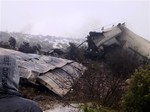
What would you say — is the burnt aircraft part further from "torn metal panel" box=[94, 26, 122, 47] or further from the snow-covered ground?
"torn metal panel" box=[94, 26, 122, 47]

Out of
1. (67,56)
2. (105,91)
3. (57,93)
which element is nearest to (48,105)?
(57,93)

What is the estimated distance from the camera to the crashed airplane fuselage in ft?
67.8

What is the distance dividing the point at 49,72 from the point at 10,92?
10087 millimetres

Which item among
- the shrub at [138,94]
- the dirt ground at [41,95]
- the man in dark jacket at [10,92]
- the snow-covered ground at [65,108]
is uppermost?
the man in dark jacket at [10,92]

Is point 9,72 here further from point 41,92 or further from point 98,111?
point 41,92

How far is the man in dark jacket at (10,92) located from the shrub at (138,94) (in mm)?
4022

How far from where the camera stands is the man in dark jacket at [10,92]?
8.96 feet

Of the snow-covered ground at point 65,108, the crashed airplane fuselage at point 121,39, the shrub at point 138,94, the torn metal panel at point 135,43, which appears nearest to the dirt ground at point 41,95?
the snow-covered ground at point 65,108

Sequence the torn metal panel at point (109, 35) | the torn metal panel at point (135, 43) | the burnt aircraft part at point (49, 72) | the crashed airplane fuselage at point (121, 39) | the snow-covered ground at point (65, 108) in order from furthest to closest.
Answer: the torn metal panel at point (109, 35) < the crashed airplane fuselage at point (121, 39) < the torn metal panel at point (135, 43) < the burnt aircraft part at point (49, 72) < the snow-covered ground at point (65, 108)

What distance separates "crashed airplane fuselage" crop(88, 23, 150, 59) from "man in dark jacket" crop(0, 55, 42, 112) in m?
17.8

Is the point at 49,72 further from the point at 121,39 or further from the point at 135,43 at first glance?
the point at 135,43

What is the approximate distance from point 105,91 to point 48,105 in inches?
84.7

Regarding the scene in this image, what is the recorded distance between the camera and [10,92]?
283 cm

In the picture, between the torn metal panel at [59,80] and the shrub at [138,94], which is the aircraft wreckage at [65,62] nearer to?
the torn metal panel at [59,80]
